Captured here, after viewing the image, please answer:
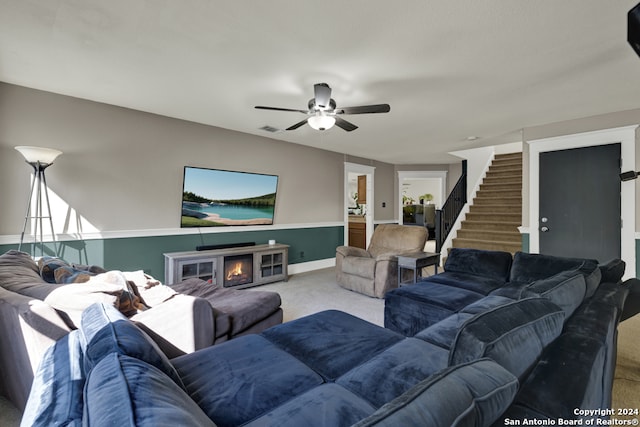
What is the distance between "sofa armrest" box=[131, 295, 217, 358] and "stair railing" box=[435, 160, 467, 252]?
4.97 m

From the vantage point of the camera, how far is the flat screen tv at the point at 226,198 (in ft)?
13.7

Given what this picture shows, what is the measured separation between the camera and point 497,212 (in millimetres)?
5953

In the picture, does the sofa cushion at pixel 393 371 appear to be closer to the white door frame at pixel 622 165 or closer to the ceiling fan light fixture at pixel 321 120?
the ceiling fan light fixture at pixel 321 120

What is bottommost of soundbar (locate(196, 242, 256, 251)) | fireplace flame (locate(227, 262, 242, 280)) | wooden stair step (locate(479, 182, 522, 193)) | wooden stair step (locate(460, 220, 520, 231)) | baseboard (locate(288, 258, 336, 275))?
baseboard (locate(288, 258, 336, 275))

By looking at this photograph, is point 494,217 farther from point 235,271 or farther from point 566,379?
point 566,379

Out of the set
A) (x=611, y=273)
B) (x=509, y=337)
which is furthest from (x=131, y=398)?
(x=611, y=273)

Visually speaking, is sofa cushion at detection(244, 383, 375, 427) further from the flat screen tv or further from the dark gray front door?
the dark gray front door

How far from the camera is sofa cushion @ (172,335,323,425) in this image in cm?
110

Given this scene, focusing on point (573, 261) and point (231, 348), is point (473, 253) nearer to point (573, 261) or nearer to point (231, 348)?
point (573, 261)

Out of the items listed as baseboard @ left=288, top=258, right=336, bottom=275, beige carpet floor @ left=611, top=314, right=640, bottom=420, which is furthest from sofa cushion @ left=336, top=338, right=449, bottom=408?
baseboard @ left=288, top=258, right=336, bottom=275

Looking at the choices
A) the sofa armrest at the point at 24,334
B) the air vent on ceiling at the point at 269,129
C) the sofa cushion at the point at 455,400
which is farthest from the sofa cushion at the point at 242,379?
the air vent on ceiling at the point at 269,129

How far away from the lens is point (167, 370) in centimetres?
105

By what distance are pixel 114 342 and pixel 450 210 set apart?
6607mm

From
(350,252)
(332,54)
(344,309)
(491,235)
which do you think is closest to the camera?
(332,54)
